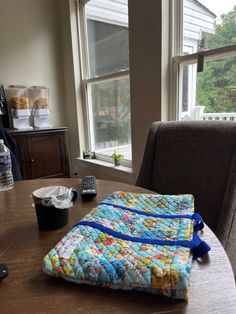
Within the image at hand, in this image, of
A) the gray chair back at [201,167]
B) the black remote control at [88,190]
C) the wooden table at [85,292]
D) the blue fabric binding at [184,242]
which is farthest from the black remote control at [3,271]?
the gray chair back at [201,167]

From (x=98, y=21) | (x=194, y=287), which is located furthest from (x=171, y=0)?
(x=194, y=287)

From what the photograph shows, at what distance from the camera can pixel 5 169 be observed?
1036mm

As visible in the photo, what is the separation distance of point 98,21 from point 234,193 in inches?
92.9

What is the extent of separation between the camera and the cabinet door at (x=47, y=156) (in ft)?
7.47

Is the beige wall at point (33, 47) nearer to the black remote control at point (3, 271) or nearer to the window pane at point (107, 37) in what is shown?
the window pane at point (107, 37)

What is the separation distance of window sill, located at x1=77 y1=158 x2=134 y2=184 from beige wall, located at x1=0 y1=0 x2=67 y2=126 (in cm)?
65

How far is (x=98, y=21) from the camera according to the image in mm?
2510

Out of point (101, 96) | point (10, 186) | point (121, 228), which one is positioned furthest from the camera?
point (101, 96)

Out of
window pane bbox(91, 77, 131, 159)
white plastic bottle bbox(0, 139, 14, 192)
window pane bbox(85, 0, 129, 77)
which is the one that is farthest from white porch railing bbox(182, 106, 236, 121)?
white plastic bottle bbox(0, 139, 14, 192)

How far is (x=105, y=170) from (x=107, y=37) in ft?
4.47

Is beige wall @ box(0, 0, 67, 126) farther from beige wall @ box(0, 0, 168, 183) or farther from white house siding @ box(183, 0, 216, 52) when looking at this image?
white house siding @ box(183, 0, 216, 52)

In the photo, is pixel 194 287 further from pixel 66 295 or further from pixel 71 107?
pixel 71 107

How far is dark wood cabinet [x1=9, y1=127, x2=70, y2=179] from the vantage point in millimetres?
2209

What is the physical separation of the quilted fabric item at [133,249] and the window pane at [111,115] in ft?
5.52
